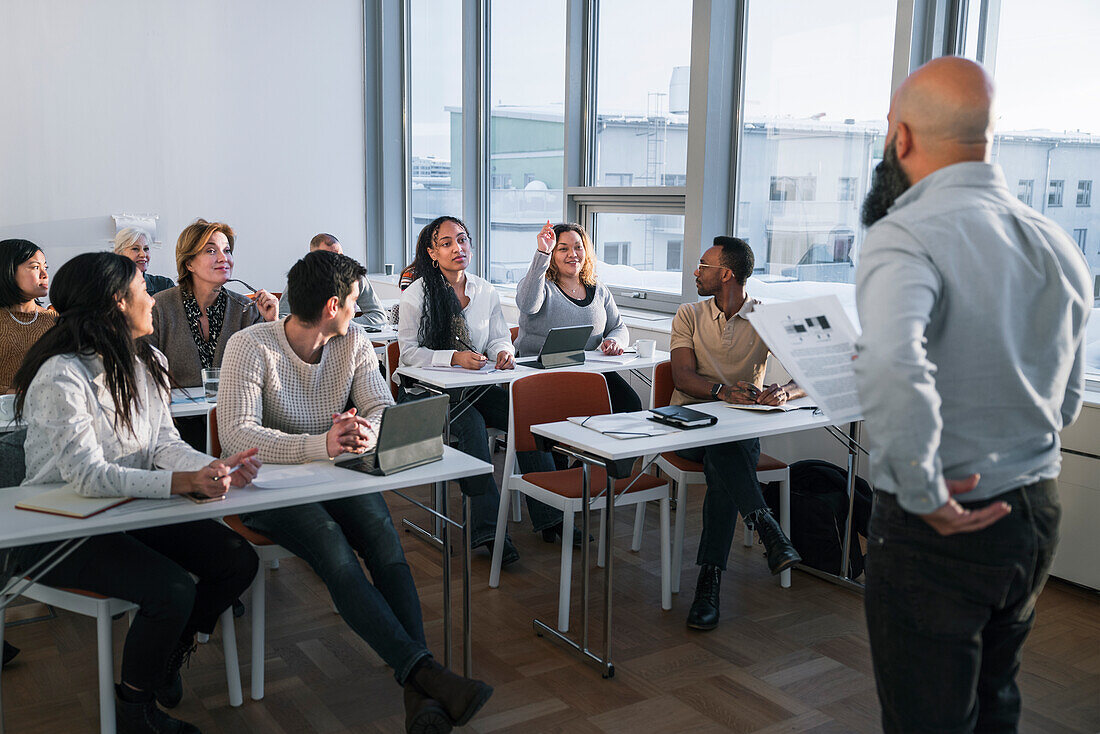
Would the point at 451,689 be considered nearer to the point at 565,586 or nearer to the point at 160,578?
the point at 160,578

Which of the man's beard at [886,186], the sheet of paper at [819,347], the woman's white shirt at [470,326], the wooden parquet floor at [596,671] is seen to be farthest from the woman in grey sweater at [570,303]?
the man's beard at [886,186]

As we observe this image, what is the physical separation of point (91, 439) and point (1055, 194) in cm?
362

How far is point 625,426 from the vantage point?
2.89 m

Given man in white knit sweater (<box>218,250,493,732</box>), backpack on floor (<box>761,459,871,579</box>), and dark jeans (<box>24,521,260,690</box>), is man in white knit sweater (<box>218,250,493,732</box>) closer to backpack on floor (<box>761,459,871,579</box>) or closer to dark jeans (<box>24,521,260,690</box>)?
dark jeans (<box>24,521,260,690</box>)

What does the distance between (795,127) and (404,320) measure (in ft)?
7.45

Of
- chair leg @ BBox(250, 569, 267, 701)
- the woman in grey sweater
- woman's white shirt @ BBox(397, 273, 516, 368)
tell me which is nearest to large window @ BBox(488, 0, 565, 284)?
the woman in grey sweater

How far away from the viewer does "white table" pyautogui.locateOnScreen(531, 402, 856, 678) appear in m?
2.65

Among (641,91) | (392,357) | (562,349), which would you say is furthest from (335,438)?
(641,91)

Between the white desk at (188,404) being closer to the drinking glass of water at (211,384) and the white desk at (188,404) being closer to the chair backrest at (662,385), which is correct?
the drinking glass of water at (211,384)

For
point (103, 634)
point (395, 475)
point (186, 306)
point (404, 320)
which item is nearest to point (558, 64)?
point (404, 320)

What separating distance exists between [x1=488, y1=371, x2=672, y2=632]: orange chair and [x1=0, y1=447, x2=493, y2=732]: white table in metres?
0.55

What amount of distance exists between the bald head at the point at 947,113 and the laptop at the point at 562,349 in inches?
101

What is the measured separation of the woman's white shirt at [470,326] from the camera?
A: 402cm

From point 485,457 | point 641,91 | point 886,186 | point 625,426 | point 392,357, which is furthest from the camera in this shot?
point 641,91
